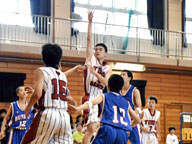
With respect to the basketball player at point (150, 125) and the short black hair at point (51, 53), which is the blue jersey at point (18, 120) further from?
the short black hair at point (51, 53)

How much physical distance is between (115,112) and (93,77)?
6.92 feet

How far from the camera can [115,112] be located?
5938 millimetres

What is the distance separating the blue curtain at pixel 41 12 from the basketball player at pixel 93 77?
27.0ft

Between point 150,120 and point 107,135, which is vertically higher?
point 107,135

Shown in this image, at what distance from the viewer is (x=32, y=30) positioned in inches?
642

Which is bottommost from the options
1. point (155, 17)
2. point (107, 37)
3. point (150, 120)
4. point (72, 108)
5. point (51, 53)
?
point (150, 120)

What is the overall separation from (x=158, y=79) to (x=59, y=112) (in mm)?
Result: 14227

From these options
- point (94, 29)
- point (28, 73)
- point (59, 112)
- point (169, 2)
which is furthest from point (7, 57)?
point (59, 112)

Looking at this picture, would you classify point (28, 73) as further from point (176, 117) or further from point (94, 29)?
point (176, 117)

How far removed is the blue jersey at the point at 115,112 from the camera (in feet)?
19.4

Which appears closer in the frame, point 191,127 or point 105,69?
point 105,69

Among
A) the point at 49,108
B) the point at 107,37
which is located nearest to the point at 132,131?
the point at 49,108

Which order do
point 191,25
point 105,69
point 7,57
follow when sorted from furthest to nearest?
point 191,25 < point 7,57 < point 105,69

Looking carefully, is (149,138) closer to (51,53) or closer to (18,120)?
(18,120)
